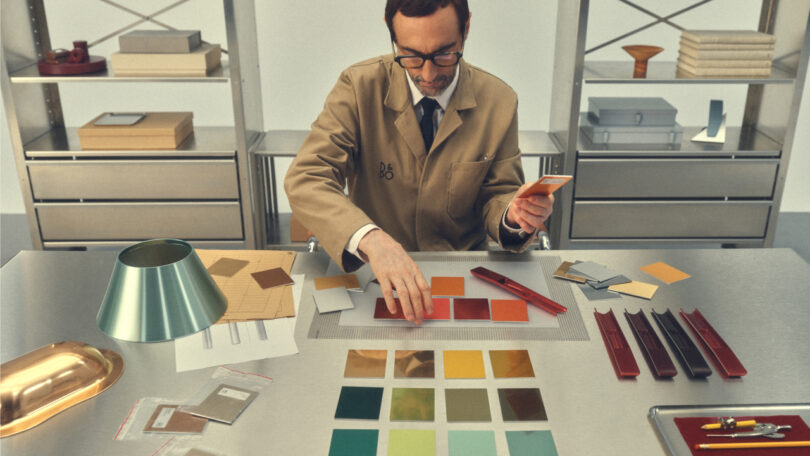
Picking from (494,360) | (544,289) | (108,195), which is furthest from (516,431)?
(108,195)

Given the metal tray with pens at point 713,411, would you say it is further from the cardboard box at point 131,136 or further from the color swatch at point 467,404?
the cardboard box at point 131,136

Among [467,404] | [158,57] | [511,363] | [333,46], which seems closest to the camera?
[467,404]

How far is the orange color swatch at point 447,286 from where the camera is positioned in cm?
140

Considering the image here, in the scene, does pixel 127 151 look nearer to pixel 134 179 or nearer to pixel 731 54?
pixel 134 179

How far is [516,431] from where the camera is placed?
3.30 ft

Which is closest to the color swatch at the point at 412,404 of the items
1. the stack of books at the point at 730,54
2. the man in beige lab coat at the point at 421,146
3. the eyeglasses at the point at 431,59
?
the man in beige lab coat at the point at 421,146

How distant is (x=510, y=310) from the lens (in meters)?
1.33

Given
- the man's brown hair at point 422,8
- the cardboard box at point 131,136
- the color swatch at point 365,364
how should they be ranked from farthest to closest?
1. the cardboard box at point 131,136
2. the man's brown hair at point 422,8
3. the color swatch at point 365,364

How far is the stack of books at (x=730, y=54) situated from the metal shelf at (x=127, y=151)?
6.90 ft

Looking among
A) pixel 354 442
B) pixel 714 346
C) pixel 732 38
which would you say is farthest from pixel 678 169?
pixel 354 442

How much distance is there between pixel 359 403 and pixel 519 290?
0.48 metres

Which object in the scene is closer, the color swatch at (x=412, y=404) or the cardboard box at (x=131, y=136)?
the color swatch at (x=412, y=404)

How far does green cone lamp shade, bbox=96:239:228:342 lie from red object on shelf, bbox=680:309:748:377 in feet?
2.94

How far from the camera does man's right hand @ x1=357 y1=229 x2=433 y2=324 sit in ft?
4.16
